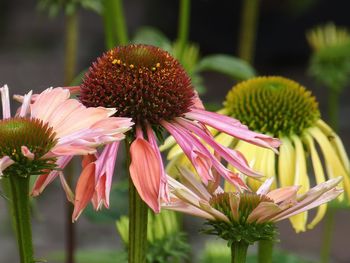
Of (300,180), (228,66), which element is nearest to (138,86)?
(300,180)

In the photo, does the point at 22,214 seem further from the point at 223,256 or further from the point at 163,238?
the point at 223,256

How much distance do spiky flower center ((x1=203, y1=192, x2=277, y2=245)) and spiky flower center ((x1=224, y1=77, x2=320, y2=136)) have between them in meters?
0.30

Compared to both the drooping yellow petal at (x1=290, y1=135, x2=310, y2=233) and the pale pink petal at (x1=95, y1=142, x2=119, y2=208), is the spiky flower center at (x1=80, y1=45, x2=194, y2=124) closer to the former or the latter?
the pale pink petal at (x1=95, y1=142, x2=119, y2=208)

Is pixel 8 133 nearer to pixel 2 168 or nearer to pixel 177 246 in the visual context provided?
pixel 2 168

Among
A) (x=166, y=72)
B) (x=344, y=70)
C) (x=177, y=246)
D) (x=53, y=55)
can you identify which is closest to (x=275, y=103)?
(x=177, y=246)

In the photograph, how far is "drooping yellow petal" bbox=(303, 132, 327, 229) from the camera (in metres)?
0.73

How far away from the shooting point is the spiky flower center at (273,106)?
860 mm

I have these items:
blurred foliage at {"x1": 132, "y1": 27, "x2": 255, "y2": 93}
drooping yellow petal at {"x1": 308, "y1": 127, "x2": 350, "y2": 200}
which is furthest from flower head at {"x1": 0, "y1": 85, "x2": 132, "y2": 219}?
blurred foliage at {"x1": 132, "y1": 27, "x2": 255, "y2": 93}

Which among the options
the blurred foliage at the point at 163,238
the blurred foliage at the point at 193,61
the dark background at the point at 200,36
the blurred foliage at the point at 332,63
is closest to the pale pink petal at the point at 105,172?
the blurred foliage at the point at 163,238

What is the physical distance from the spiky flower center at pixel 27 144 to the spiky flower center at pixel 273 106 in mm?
386

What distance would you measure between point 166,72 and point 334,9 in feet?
9.45

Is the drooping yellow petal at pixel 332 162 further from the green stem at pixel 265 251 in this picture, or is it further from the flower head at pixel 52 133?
the flower head at pixel 52 133

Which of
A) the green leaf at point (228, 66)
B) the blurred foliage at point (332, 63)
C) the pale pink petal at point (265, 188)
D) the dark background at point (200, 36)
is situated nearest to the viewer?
the pale pink petal at point (265, 188)

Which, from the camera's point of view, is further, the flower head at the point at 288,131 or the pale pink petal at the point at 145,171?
the flower head at the point at 288,131
